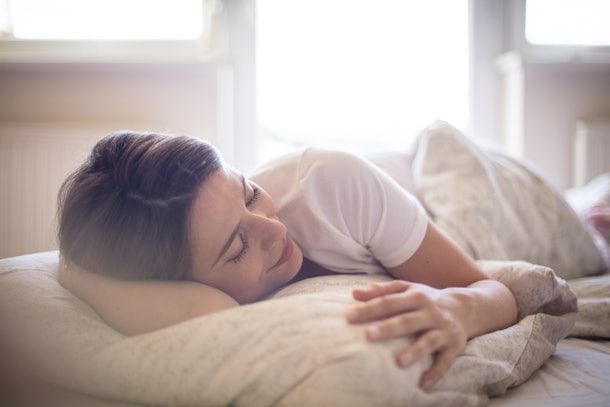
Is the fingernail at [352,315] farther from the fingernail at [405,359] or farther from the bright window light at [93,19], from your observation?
the bright window light at [93,19]

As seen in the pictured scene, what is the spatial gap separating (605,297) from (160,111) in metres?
1.83

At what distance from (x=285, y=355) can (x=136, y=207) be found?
30cm

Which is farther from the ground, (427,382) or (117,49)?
(117,49)

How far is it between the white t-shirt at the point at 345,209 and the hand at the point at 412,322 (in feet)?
0.86

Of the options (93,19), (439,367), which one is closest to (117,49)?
(93,19)

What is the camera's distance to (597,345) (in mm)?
934

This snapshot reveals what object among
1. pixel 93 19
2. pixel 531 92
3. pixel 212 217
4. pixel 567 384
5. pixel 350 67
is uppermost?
pixel 93 19

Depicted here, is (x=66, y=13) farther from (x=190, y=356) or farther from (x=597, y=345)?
(x=597, y=345)

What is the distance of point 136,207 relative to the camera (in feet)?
2.32

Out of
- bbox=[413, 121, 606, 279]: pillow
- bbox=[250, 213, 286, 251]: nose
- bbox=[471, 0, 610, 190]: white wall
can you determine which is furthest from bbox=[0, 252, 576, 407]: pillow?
bbox=[471, 0, 610, 190]: white wall

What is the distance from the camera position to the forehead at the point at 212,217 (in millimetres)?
725

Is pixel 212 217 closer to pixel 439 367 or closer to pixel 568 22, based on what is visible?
pixel 439 367

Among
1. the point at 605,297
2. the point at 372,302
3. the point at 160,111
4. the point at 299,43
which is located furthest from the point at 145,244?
the point at 299,43

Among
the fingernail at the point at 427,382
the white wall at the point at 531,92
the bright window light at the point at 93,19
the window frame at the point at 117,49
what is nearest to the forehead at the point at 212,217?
the fingernail at the point at 427,382
